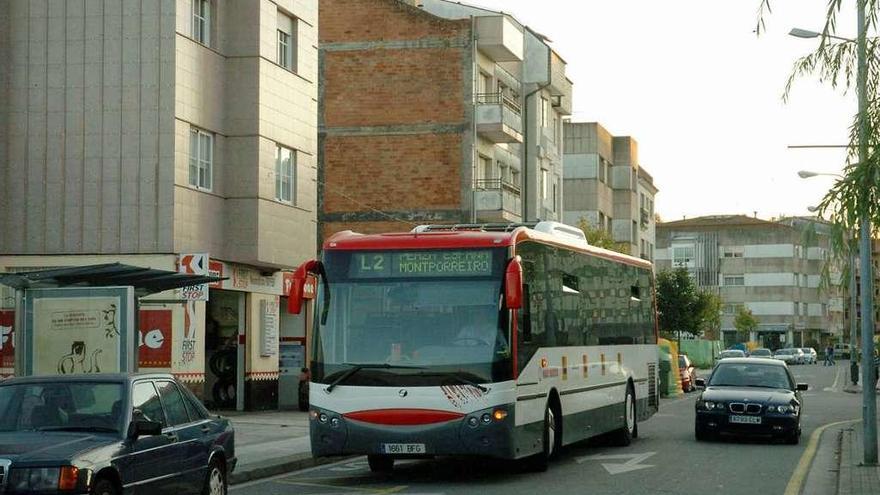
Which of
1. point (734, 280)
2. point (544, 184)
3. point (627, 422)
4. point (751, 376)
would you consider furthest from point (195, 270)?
point (734, 280)

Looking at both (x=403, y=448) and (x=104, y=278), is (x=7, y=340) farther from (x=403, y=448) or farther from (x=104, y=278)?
(x=403, y=448)

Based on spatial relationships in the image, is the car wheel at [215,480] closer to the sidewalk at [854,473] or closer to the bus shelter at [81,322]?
the bus shelter at [81,322]

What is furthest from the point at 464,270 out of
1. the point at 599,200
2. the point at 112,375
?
the point at 599,200

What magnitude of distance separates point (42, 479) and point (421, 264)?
7894 mm

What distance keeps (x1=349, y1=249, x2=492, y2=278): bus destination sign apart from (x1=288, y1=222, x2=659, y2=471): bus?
12 mm

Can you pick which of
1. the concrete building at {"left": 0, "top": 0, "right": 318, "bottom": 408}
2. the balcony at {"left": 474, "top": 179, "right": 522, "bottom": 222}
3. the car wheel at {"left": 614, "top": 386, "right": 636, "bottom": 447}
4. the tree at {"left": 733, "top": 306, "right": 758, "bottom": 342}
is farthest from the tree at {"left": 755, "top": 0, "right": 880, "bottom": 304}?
the tree at {"left": 733, "top": 306, "right": 758, "bottom": 342}

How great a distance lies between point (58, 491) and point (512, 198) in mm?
42970

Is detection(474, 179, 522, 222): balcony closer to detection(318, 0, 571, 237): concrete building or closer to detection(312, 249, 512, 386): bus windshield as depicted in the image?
detection(318, 0, 571, 237): concrete building

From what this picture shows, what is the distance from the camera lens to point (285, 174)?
1368 inches

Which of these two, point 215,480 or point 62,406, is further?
point 215,480

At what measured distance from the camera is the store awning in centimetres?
1788

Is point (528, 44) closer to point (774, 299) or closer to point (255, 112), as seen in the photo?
point (255, 112)

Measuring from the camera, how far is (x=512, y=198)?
53.2m

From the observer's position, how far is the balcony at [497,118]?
5175 centimetres
